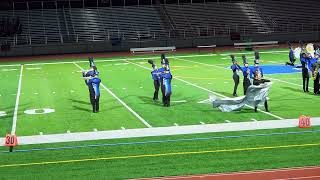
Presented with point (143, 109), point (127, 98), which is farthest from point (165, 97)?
point (127, 98)

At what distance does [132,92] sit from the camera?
873 inches

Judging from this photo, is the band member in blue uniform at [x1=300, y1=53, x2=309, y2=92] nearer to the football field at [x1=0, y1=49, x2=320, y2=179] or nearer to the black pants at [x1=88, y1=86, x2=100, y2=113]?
the football field at [x1=0, y1=49, x2=320, y2=179]

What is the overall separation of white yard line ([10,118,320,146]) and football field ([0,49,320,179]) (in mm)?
388

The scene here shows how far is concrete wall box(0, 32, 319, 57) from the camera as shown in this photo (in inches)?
1658

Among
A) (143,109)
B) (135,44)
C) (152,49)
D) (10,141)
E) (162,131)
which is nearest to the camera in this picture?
(10,141)

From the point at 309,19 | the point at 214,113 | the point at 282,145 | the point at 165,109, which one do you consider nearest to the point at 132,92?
the point at 165,109

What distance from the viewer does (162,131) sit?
14.9 m

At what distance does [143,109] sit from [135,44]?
2688 centimetres

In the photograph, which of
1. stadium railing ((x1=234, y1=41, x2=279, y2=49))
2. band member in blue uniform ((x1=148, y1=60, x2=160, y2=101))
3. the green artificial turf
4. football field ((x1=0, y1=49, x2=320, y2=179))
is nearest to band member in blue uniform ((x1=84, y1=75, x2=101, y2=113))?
football field ((x1=0, y1=49, x2=320, y2=179))

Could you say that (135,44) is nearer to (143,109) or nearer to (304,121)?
(143,109)

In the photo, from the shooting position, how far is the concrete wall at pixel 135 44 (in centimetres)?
4212

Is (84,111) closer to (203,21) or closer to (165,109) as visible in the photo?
(165,109)

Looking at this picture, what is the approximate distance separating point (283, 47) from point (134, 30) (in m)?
12.4

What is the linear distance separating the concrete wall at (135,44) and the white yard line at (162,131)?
2861cm
